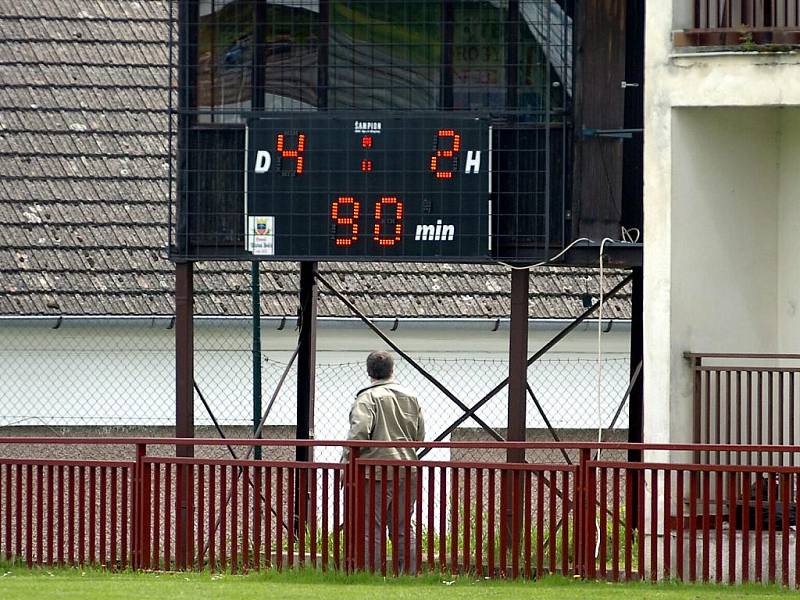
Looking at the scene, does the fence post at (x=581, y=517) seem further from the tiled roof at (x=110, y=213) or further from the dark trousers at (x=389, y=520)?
the tiled roof at (x=110, y=213)

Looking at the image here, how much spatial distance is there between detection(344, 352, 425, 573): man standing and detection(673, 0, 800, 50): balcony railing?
352 centimetres

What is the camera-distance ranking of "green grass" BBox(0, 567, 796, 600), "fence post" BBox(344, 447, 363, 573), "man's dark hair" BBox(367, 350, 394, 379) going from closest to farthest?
"green grass" BBox(0, 567, 796, 600)
"fence post" BBox(344, 447, 363, 573)
"man's dark hair" BBox(367, 350, 394, 379)

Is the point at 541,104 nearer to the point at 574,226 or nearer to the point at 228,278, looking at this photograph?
the point at 574,226

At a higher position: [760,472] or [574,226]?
[574,226]

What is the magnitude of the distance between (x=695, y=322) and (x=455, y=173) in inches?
90.9

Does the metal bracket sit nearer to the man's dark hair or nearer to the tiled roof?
the man's dark hair

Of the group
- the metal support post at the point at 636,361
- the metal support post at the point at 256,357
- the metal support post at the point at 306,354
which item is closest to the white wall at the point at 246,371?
the metal support post at the point at 256,357

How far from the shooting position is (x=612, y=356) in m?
19.0

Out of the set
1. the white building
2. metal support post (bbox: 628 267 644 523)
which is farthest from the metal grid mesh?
metal support post (bbox: 628 267 644 523)

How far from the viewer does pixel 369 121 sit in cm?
1378

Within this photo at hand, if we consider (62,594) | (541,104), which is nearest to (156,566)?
(62,594)

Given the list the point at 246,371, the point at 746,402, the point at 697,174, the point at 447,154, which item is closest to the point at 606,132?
the point at 697,174

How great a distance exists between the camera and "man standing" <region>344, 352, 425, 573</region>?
1245cm

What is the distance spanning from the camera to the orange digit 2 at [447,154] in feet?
44.9
